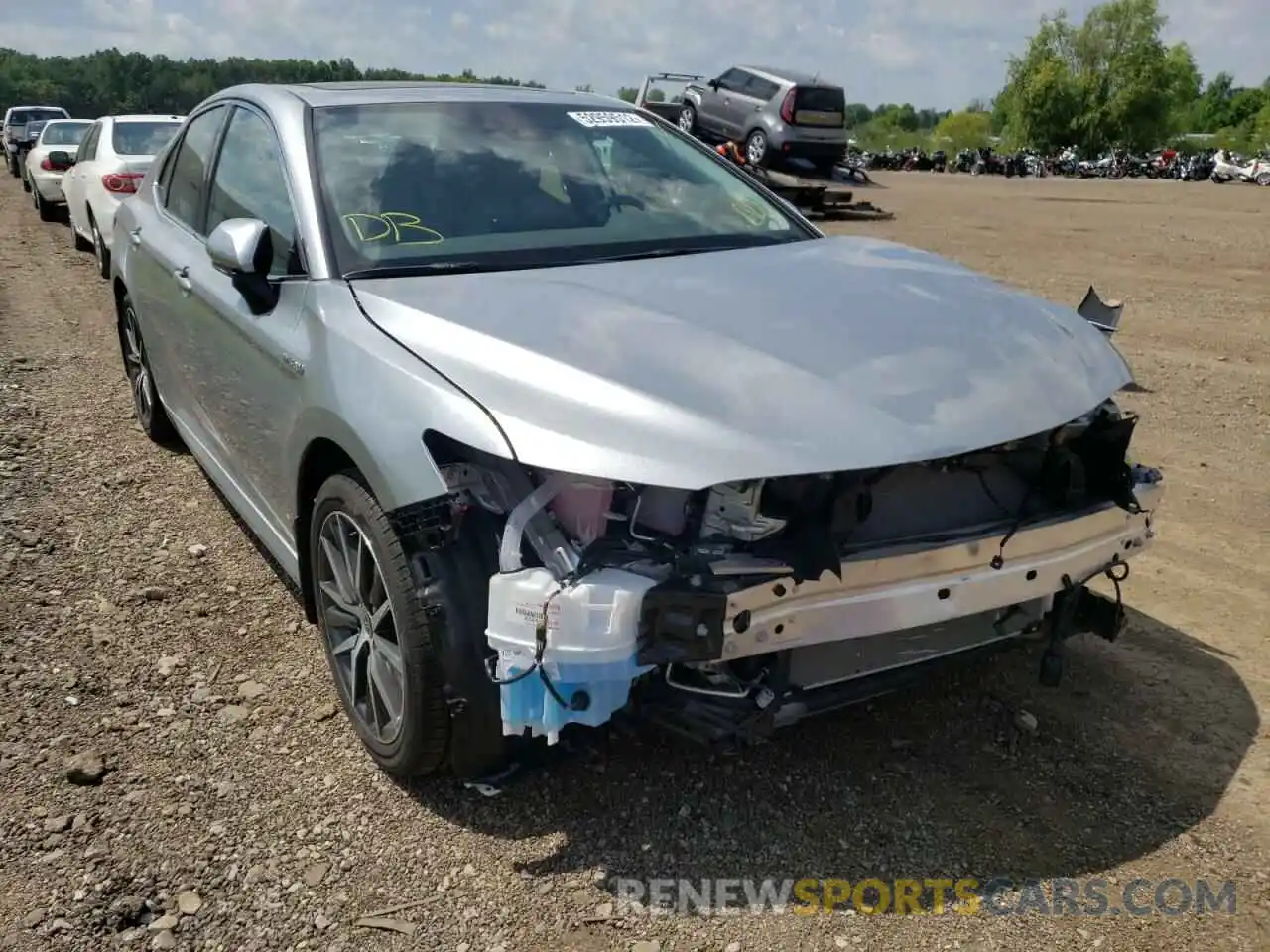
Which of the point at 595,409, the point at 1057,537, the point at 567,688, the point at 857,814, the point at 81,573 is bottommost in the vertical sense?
the point at 81,573

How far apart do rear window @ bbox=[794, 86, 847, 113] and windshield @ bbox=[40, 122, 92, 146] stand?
41.9 ft

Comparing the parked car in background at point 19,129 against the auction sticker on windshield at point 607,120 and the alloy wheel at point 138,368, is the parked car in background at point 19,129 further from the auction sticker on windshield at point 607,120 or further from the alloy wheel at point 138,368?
the auction sticker on windshield at point 607,120

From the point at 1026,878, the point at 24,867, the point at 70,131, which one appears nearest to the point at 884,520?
the point at 1026,878

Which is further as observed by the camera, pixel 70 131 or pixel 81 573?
pixel 70 131

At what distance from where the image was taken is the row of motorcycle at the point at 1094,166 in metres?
38.1

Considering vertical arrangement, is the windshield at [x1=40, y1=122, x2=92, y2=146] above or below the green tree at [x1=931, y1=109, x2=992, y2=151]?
below

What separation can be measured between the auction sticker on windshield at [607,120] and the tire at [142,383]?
8.48 ft

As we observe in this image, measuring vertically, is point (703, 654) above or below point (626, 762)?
above

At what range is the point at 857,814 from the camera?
2818 mm

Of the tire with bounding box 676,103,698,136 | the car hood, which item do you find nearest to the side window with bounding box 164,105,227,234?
the car hood

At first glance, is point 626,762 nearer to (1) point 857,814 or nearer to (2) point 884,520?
(1) point 857,814

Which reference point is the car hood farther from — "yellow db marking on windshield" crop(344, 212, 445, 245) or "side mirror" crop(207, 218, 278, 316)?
"side mirror" crop(207, 218, 278, 316)

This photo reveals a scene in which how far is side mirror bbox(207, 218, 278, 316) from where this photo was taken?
10.3ft

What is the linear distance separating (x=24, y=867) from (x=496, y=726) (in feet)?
3.99
